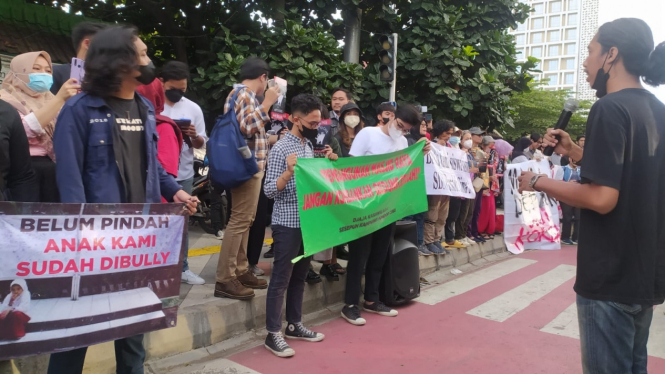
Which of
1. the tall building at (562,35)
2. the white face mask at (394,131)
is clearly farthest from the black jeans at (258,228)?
the tall building at (562,35)

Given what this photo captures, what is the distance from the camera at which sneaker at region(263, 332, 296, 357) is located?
3848 mm

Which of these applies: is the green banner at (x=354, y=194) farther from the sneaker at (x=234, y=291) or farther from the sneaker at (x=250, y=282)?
the sneaker at (x=250, y=282)

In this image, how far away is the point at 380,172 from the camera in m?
4.89

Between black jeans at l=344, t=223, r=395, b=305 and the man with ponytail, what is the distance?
2.73 meters

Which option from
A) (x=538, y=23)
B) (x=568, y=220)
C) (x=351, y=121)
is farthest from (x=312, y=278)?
(x=538, y=23)

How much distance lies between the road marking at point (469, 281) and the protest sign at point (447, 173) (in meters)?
1.16

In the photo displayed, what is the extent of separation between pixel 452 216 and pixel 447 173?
0.84 m

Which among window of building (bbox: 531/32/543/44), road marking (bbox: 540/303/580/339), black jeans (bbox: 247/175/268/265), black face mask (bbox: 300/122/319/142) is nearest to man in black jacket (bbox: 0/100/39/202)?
black face mask (bbox: 300/122/319/142)

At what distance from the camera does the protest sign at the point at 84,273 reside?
7.19 feet

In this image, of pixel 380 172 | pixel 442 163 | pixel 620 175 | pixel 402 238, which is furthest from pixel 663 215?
pixel 442 163

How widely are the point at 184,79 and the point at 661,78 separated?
3766mm

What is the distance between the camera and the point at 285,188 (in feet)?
13.0

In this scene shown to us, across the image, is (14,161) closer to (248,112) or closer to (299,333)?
(248,112)

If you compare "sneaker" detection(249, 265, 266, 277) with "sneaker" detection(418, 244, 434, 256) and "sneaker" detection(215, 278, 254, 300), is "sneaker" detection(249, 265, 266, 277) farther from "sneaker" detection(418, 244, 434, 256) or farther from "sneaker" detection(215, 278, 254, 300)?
"sneaker" detection(418, 244, 434, 256)
